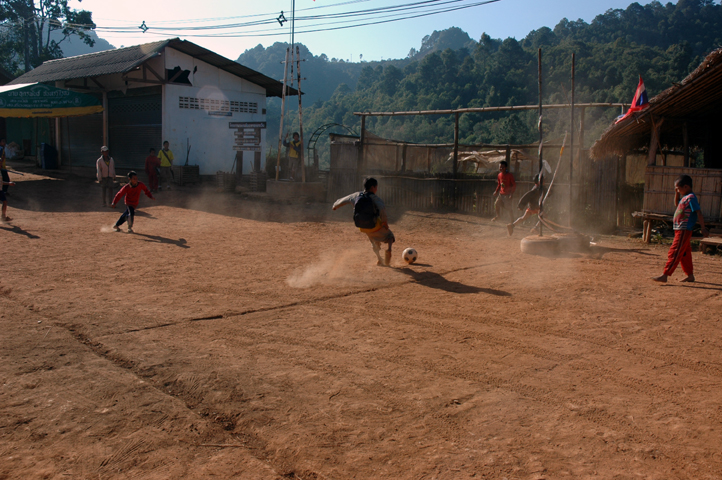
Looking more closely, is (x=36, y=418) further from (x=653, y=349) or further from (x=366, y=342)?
(x=653, y=349)

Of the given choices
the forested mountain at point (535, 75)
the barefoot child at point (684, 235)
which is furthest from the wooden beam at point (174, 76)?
the barefoot child at point (684, 235)

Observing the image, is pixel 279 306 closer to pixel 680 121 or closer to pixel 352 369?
pixel 352 369

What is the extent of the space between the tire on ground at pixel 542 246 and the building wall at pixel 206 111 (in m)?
15.2

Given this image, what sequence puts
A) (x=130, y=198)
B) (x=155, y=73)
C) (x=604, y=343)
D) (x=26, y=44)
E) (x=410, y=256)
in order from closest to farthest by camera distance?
1. (x=604, y=343)
2. (x=410, y=256)
3. (x=130, y=198)
4. (x=155, y=73)
5. (x=26, y=44)

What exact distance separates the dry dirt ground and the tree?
41602 millimetres

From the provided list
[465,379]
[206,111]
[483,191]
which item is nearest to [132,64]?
[206,111]

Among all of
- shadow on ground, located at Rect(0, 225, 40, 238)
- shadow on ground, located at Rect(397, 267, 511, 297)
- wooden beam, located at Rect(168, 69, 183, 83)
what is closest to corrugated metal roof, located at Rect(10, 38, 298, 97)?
wooden beam, located at Rect(168, 69, 183, 83)

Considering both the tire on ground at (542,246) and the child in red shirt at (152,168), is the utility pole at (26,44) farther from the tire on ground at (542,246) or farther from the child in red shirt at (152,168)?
the tire on ground at (542,246)

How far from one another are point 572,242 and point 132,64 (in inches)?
660

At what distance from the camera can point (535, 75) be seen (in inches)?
1845

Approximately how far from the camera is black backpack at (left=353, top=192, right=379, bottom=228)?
8531mm

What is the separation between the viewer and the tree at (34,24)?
4238 centimetres

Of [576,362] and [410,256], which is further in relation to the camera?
[410,256]

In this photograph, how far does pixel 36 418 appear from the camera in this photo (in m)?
3.72
